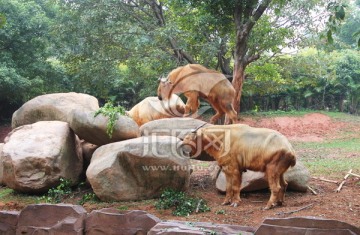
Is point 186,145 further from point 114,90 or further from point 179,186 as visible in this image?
point 114,90

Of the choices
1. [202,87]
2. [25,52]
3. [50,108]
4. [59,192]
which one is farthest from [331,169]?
[25,52]

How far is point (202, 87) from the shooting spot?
861 centimetres

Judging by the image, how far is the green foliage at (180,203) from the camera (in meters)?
6.83

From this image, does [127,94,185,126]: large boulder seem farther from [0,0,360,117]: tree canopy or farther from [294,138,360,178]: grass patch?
[294,138,360,178]: grass patch

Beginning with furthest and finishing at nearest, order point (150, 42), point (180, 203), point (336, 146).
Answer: point (336, 146)
point (150, 42)
point (180, 203)

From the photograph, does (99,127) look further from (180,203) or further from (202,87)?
(202,87)

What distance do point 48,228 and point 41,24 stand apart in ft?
54.2

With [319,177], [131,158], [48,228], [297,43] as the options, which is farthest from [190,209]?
[297,43]

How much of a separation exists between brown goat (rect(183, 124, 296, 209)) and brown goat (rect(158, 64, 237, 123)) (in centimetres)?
167

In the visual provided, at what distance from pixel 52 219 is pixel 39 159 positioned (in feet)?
7.55

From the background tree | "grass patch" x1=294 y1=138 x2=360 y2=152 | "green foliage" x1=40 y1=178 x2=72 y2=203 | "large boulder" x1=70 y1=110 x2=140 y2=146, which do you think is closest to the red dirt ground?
"green foliage" x1=40 y1=178 x2=72 y2=203

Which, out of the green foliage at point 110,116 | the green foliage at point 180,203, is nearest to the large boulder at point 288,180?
the green foliage at point 180,203

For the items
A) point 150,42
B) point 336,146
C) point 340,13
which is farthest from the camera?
point 336,146

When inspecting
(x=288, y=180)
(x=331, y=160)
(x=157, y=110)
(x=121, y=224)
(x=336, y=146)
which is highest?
(x=157, y=110)
